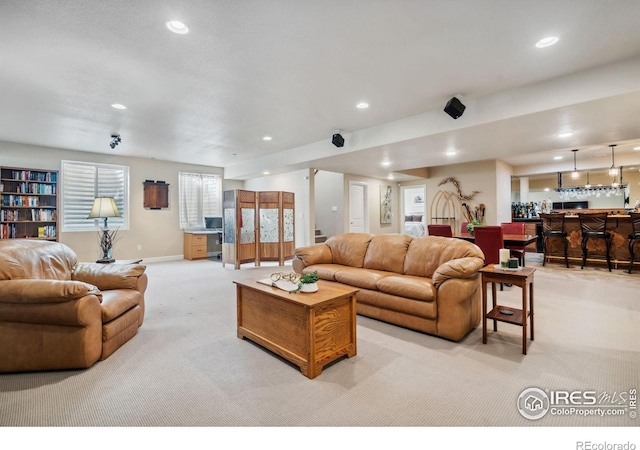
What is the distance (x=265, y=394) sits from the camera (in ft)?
6.28

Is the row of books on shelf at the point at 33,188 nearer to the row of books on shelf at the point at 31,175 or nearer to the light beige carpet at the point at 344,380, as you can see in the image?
the row of books on shelf at the point at 31,175

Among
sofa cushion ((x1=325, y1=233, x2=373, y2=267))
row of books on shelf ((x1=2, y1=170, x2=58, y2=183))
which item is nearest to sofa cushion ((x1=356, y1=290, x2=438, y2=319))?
sofa cushion ((x1=325, y1=233, x2=373, y2=267))

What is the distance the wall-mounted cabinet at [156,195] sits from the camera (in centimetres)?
755

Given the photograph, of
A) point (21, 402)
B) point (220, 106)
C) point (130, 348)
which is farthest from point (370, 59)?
point (21, 402)

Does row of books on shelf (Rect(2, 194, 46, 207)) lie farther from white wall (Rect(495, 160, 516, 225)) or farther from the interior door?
white wall (Rect(495, 160, 516, 225))

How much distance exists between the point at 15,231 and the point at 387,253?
6809mm

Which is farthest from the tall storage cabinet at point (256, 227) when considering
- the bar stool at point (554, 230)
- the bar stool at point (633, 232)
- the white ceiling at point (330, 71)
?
the bar stool at point (633, 232)

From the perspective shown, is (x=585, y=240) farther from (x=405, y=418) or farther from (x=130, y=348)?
(x=130, y=348)

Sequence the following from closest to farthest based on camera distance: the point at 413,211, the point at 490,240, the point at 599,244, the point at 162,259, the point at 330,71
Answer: the point at 330,71 < the point at 490,240 < the point at 599,244 < the point at 162,259 < the point at 413,211

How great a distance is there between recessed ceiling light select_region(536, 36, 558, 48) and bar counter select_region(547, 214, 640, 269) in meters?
5.07

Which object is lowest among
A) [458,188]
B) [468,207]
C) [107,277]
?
[107,277]

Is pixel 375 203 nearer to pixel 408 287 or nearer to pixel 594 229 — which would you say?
pixel 594 229

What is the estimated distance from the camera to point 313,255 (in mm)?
4176

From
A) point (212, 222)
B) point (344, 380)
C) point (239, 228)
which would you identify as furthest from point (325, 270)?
point (212, 222)
